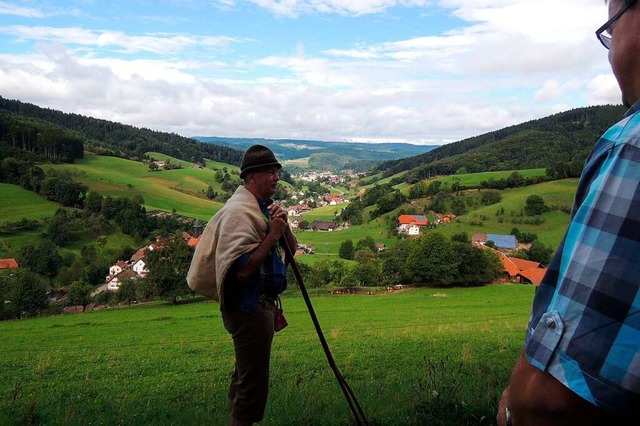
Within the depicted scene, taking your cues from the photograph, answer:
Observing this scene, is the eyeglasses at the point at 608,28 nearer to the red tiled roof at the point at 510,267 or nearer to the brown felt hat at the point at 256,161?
the brown felt hat at the point at 256,161

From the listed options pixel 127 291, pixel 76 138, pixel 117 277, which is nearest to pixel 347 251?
pixel 117 277

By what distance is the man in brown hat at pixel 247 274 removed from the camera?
3021mm

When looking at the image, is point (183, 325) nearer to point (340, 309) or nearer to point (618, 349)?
point (340, 309)

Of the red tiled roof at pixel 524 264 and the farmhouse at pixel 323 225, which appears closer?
the red tiled roof at pixel 524 264

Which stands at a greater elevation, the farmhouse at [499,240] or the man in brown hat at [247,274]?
the man in brown hat at [247,274]

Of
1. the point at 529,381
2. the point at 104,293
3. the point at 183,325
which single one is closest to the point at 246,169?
the point at 529,381

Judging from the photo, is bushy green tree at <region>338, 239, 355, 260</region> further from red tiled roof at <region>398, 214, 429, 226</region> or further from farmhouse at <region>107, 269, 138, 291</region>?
farmhouse at <region>107, 269, 138, 291</region>

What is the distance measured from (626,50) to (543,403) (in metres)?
0.94

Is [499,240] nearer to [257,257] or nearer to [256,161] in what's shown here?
[256,161]

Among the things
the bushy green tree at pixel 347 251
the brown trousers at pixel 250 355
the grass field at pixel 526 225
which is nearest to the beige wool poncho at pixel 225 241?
the brown trousers at pixel 250 355

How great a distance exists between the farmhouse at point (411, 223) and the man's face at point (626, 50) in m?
88.1

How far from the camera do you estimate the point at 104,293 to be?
47281mm

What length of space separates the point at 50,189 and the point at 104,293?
50.5 metres

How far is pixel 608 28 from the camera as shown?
4.01 ft
